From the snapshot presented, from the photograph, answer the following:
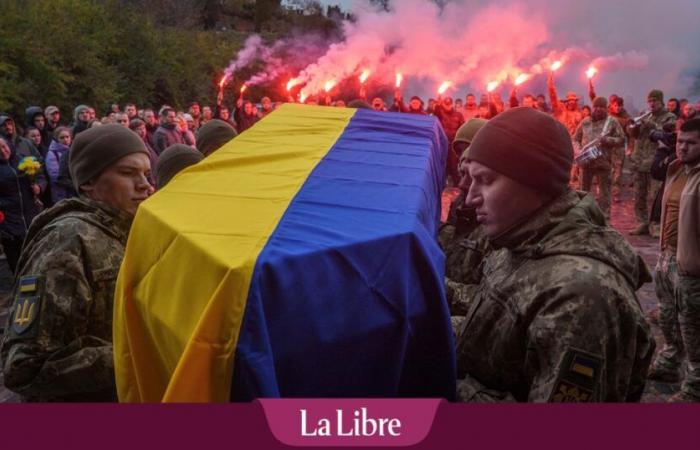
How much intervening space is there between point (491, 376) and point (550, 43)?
1834cm

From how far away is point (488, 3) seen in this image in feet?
64.1

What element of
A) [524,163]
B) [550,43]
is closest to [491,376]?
[524,163]

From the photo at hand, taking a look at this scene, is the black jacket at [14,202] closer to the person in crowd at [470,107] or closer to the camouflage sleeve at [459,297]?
the camouflage sleeve at [459,297]

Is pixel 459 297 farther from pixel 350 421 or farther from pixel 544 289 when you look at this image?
pixel 350 421

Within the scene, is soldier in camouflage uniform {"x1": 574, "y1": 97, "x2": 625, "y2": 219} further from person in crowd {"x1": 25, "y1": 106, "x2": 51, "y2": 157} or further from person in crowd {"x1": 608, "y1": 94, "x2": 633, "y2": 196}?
person in crowd {"x1": 25, "y1": 106, "x2": 51, "y2": 157}

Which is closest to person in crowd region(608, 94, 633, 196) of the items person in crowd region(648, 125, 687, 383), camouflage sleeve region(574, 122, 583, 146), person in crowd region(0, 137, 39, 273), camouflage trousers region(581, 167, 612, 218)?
camouflage sleeve region(574, 122, 583, 146)

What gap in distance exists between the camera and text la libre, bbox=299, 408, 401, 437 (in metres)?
1.31

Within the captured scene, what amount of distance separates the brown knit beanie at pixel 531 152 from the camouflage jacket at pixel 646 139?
321 inches

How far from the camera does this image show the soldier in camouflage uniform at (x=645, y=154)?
8.80m

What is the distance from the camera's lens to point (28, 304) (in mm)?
2074

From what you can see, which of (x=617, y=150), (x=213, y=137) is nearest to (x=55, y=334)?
(x=213, y=137)

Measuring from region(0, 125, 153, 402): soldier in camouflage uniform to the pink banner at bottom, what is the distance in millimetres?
1057

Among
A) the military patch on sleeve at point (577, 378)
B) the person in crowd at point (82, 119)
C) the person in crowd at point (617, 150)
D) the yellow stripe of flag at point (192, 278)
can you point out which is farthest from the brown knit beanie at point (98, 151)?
the person in crowd at point (617, 150)

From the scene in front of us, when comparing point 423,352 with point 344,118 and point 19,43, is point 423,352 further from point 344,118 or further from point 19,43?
point 19,43
